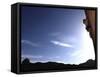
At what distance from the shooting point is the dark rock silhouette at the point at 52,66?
4.17 metres

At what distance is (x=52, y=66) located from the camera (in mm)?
4336

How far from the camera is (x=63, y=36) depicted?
14.4 feet

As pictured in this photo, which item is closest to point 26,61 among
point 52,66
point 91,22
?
point 52,66

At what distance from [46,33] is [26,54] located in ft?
1.20

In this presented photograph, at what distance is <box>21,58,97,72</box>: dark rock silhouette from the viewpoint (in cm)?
417

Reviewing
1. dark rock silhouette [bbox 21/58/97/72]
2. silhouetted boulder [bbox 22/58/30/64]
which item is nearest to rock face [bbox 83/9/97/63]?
dark rock silhouette [bbox 21/58/97/72]

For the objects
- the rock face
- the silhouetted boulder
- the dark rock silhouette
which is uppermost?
the rock face

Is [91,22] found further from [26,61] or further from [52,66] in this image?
[26,61]

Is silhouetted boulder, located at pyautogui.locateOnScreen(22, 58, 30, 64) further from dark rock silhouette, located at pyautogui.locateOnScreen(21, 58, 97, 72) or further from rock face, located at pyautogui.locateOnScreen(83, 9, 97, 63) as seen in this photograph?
rock face, located at pyautogui.locateOnScreen(83, 9, 97, 63)

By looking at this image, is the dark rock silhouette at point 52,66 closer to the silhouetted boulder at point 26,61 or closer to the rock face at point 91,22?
the silhouetted boulder at point 26,61

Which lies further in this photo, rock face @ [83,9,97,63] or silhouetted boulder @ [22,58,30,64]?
rock face @ [83,9,97,63]

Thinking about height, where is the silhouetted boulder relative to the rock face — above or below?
below

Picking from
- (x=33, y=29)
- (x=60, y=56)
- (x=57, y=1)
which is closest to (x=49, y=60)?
(x=60, y=56)

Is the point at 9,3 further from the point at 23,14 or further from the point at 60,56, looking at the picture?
the point at 60,56
